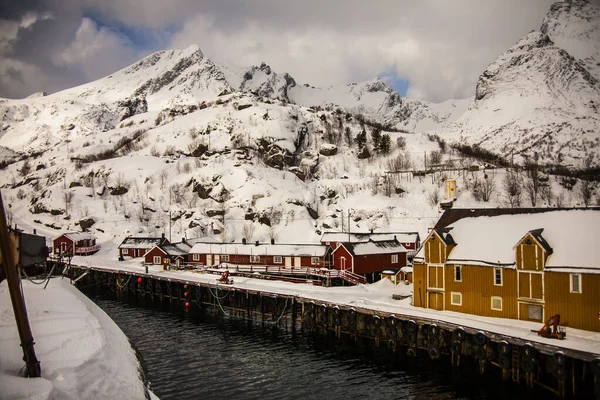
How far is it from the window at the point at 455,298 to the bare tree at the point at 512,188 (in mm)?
62865

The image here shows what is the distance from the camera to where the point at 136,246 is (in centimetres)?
8512

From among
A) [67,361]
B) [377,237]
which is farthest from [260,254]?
[67,361]

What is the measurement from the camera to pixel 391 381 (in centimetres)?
2825

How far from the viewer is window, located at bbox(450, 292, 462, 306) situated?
1407 inches

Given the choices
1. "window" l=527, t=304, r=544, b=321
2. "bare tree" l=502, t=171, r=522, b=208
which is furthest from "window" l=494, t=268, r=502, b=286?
"bare tree" l=502, t=171, r=522, b=208

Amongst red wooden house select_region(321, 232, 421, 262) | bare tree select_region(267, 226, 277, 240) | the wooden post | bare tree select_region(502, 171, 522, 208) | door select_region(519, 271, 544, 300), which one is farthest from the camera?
bare tree select_region(267, 226, 277, 240)

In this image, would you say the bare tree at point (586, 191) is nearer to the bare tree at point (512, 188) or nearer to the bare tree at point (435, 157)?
the bare tree at point (512, 188)

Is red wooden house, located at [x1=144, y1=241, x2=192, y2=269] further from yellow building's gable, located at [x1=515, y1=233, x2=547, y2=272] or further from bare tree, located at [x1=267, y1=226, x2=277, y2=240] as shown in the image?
yellow building's gable, located at [x1=515, y1=233, x2=547, y2=272]

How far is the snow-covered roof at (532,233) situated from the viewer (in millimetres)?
30406

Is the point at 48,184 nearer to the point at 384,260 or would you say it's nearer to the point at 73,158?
the point at 73,158

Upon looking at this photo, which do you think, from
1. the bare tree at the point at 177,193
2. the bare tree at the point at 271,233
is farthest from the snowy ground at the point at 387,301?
the bare tree at the point at 177,193

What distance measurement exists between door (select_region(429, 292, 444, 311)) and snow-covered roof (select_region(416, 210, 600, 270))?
3.13 m

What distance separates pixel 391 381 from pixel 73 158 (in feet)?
474

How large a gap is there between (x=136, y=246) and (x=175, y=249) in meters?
13.6
